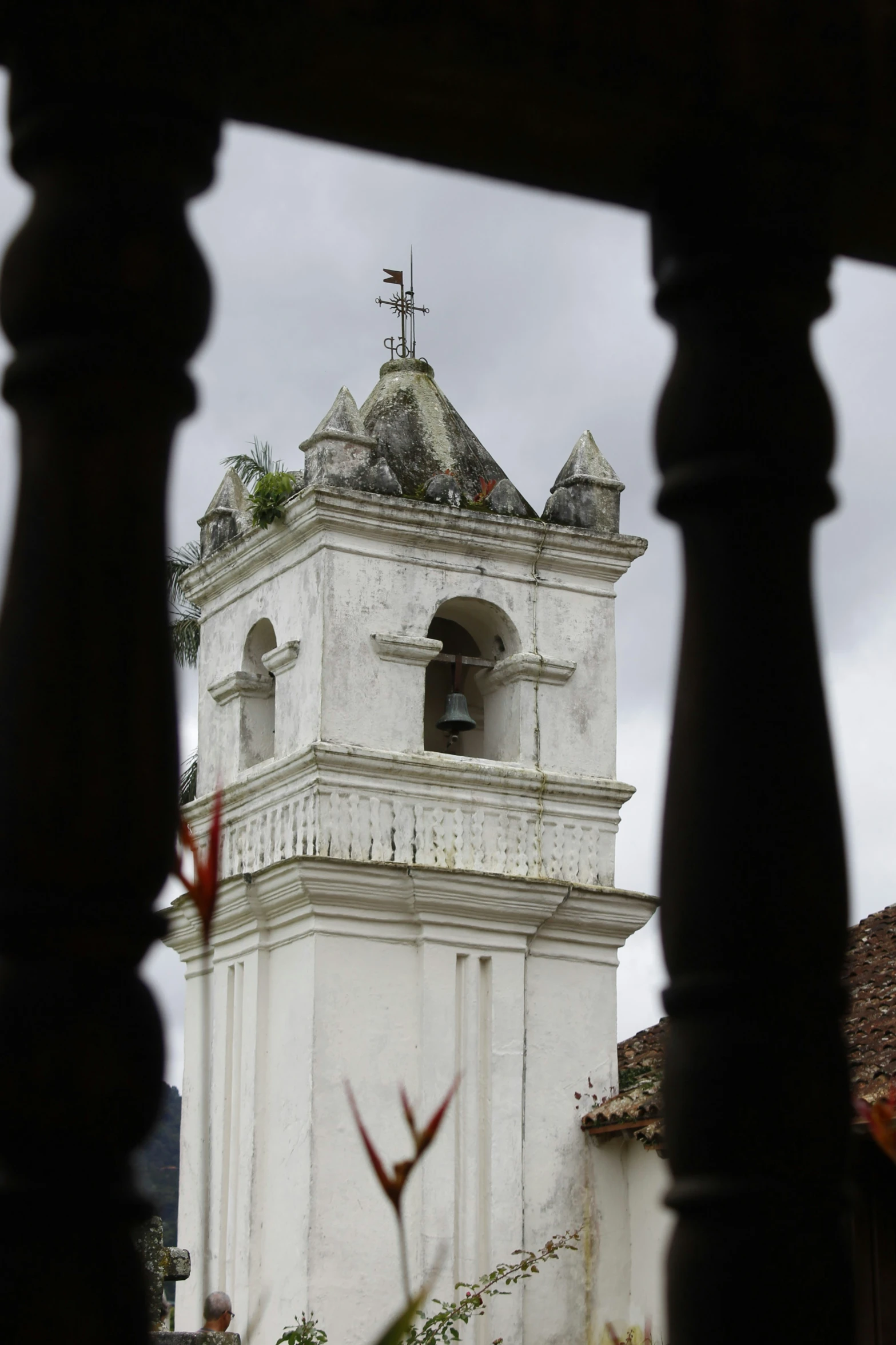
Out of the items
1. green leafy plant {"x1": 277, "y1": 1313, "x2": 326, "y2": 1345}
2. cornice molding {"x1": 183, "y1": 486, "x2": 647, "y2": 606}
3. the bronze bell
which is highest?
cornice molding {"x1": 183, "y1": 486, "x2": 647, "y2": 606}

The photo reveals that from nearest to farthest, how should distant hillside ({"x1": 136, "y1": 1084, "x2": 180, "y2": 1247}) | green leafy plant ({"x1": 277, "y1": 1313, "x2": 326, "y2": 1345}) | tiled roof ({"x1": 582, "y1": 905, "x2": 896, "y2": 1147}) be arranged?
1. green leafy plant ({"x1": 277, "y1": 1313, "x2": 326, "y2": 1345})
2. tiled roof ({"x1": 582, "y1": 905, "x2": 896, "y2": 1147})
3. distant hillside ({"x1": 136, "y1": 1084, "x2": 180, "y2": 1247})

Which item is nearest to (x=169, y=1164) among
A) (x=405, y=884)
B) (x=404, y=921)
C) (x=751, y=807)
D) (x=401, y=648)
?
(x=404, y=921)

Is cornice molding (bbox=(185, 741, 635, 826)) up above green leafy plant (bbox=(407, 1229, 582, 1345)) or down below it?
above

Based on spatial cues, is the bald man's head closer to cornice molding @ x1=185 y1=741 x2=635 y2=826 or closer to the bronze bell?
Result: cornice molding @ x1=185 y1=741 x2=635 y2=826

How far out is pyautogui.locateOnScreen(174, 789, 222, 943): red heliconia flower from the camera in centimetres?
152

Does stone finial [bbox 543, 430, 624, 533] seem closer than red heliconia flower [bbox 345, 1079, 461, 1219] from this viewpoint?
No

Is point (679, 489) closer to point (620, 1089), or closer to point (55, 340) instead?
point (55, 340)

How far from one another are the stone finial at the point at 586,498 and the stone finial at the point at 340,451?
1.82 meters

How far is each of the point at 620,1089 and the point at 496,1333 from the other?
232 centimetres

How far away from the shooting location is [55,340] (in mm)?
1771

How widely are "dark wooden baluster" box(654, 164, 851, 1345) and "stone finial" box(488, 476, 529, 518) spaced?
621 inches

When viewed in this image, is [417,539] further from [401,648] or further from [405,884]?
[405,884]

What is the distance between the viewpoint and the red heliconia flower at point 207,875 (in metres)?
1.52

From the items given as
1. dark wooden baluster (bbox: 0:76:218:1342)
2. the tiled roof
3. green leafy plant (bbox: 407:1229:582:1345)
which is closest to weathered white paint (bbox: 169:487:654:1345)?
green leafy plant (bbox: 407:1229:582:1345)
